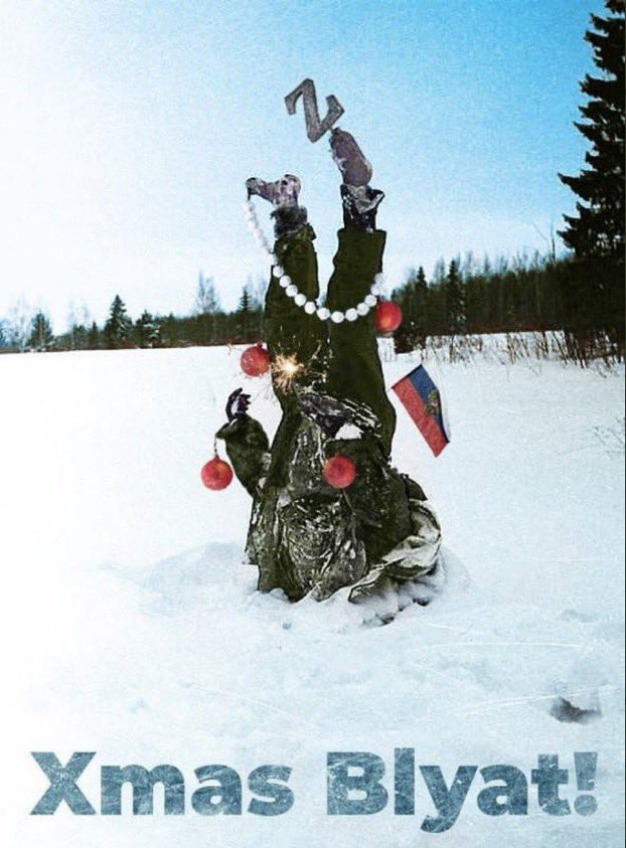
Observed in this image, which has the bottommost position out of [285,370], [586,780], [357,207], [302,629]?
[586,780]

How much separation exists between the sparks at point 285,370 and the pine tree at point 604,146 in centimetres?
34

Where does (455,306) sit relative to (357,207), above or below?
below

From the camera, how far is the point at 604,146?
1088mm

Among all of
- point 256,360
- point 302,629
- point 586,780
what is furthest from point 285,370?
point 586,780

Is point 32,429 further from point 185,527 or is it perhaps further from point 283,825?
point 283,825

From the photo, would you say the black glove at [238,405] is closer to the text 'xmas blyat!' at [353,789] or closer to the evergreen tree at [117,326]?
the evergreen tree at [117,326]

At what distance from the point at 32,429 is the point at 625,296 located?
68cm

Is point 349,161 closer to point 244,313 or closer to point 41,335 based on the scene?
point 244,313

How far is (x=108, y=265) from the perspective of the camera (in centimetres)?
113

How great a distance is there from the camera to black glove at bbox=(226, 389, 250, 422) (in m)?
1.08

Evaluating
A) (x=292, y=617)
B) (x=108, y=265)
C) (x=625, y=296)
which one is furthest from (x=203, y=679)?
(x=625, y=296)

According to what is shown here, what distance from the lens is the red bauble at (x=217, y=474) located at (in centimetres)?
108

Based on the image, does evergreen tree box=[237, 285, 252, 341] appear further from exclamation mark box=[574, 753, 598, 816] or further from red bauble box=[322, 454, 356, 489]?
exclamation mark box=[574, 753, 598, 816]

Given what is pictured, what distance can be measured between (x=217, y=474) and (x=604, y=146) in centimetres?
56
